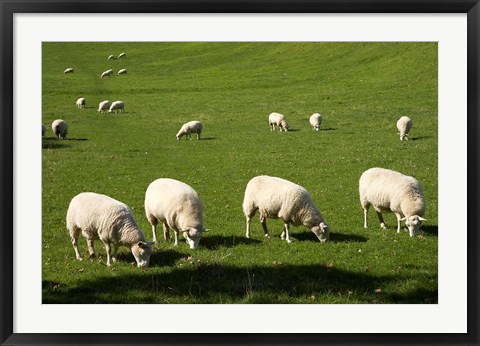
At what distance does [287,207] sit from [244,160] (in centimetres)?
1013

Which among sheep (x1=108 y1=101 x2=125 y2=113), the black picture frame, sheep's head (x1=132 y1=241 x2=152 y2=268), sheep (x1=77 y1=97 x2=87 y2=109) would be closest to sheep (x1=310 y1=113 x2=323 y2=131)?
sheep (x1=108 y1=101 x2=125 y2=113)

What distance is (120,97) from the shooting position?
38.8 metres

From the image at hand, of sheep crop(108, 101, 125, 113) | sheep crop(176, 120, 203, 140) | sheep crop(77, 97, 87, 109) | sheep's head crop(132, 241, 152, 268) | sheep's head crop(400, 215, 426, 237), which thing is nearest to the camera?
sheep's head crop(132, 241, 152, 268)

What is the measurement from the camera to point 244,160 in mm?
21422

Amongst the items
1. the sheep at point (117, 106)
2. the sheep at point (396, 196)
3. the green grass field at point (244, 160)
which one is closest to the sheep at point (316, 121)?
the green grass field at point (244, 160)

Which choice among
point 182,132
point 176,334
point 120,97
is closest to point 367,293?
point 176,334

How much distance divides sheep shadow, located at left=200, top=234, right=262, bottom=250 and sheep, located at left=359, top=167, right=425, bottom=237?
330 centimetres

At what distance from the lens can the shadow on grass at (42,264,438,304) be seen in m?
8.33

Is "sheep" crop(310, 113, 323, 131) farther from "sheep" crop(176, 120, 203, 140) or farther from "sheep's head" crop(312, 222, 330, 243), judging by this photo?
"sheep's head" crop(312, 222, 330, 243)

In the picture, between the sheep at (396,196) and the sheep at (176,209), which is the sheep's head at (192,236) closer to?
the sheep at (176,209)

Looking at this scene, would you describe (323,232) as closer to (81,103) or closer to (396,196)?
(396,196)

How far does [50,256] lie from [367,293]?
636 cm

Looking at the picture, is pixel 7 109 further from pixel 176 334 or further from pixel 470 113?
pixel 470 113

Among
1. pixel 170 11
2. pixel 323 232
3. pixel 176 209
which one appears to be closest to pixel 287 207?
pixel 323 232
